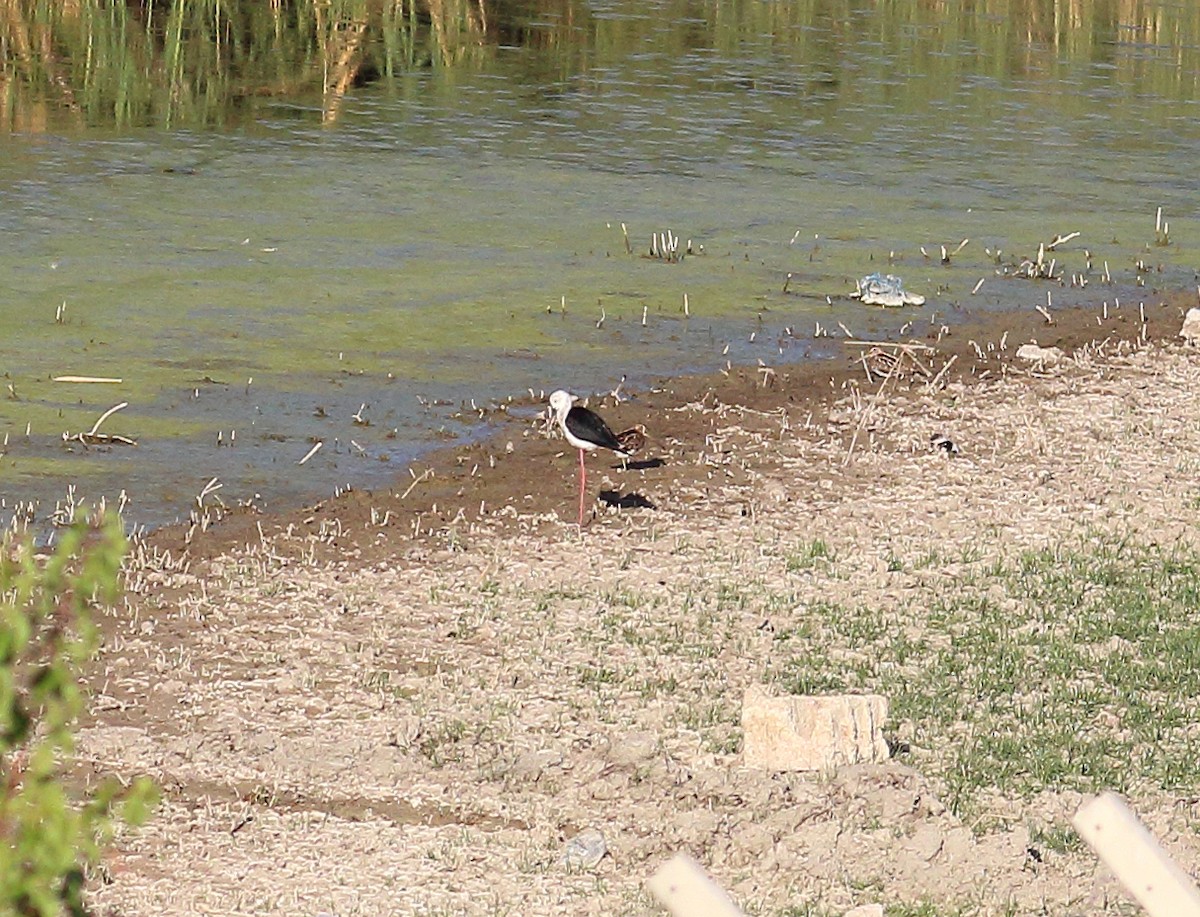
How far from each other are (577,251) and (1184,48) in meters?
11.0

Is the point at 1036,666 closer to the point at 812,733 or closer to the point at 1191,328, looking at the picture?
the point at 812,733

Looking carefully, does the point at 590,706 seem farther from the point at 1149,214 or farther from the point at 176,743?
the point at 1149,214

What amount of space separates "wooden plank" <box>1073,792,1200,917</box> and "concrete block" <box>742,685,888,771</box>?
2849 millimetres

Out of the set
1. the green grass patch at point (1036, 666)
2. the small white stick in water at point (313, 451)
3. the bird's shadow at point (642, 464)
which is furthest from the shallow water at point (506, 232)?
the green grass patch at point (1036, 666)

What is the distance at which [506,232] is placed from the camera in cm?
1204

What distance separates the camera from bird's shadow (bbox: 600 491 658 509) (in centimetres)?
749

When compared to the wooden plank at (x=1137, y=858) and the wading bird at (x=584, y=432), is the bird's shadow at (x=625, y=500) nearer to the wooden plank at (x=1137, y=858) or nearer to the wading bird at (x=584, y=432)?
the wading bird at (x=584, y=432)

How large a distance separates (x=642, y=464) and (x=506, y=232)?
14.1 ft

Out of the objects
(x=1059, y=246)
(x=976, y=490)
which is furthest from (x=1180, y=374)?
(x=1059, y=246)

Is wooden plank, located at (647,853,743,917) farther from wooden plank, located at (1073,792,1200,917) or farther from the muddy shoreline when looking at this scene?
the muddy shoreline

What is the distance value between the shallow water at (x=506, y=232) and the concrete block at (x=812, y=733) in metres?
2.95

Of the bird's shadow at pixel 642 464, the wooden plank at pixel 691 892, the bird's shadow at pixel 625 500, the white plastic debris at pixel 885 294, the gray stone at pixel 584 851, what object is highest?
the wooden plank at pixel 691 892

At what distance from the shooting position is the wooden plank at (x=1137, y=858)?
2.24 metres

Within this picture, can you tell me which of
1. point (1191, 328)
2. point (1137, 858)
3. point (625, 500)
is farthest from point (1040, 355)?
point (1137, 858)
